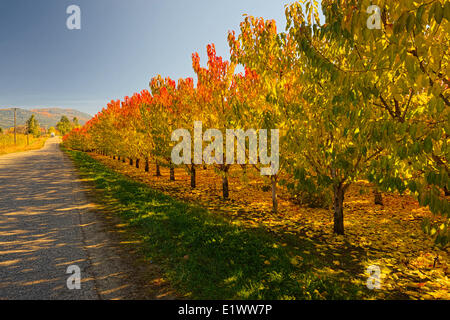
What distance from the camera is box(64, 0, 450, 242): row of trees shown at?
251cm

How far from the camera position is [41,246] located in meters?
5.03

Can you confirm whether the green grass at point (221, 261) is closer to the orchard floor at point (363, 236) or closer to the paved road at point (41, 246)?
the orchard floor at point (363, 236)

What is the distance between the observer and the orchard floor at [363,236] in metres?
4.76

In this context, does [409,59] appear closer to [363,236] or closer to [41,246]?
[363,236]

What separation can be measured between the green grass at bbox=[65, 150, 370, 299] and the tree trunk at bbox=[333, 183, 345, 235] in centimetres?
Result: 182

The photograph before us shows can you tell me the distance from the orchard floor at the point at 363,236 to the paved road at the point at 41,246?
145 inches

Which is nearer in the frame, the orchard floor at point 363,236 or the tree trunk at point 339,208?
the orchard floor at point 363,236

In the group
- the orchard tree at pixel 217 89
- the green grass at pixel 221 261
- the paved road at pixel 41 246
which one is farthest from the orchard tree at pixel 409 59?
the orchard tree at pixel 217 89

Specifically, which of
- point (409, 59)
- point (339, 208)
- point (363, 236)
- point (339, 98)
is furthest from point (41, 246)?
point (363, 236)

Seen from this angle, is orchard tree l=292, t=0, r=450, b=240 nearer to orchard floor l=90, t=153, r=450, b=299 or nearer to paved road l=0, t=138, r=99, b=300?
orchard floor l=90, t=153, r=450, b=299

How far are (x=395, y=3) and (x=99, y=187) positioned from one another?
489 inches

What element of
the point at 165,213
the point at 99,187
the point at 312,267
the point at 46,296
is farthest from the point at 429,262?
the point at 99,187

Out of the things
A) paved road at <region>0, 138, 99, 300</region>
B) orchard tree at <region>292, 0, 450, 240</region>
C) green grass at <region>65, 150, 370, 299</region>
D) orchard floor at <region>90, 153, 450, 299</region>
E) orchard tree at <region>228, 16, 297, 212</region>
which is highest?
orchard tree at <region>228, 16, 297, 212</region>

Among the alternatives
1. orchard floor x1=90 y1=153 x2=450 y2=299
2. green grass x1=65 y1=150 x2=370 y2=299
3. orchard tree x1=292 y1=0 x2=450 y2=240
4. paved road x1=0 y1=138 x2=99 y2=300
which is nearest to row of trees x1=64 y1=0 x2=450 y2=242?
orchard tree x1=292 y1=0 x2=450 y2=240
